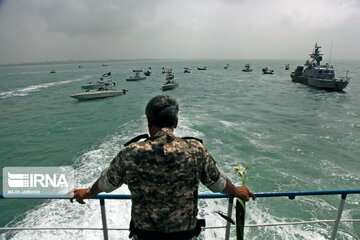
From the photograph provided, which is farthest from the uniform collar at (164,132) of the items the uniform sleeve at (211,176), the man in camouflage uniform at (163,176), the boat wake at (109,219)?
the boat wake at (109,219)

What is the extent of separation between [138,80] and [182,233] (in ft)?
228

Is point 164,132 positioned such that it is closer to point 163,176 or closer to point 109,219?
point 163,176

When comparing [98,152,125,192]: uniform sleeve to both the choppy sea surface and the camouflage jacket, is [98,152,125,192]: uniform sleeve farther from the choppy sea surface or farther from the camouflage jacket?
the choppy sea surface

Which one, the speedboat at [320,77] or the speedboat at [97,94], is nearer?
the speedboat at [97,94]

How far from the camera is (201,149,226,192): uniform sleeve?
1.82 m

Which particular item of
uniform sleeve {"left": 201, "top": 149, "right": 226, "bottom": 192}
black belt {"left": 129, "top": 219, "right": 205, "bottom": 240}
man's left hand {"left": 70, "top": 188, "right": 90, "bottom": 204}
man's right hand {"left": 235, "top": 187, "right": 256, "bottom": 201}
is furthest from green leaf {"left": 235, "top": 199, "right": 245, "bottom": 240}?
man's left hand {"left": 70, "top": 188, "right": 90, "bottom": 204}

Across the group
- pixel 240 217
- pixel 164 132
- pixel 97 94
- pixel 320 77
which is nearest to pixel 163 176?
pixel 164 132

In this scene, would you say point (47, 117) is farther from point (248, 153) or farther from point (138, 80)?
point (138, 80)

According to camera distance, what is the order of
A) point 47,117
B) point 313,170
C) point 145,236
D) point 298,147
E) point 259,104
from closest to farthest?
1. point 145,236
2. point 313,170
3. point 298,147
4. point 47,117
5. point 259,104

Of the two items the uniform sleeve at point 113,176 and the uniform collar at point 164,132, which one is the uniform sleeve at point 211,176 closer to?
the uniform collar at point 164,132

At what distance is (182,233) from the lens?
1.89m

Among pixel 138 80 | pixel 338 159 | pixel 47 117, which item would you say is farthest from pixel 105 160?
pixel 138 80

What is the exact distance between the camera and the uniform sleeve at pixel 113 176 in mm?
1760

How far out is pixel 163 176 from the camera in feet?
5.51
